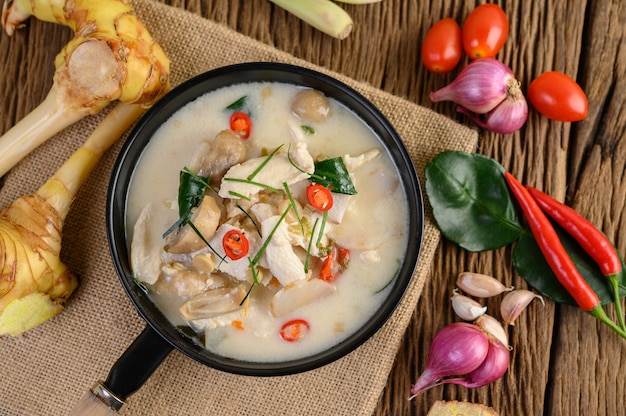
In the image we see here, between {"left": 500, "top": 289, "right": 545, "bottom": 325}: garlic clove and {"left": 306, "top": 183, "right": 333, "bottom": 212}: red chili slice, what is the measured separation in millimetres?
926

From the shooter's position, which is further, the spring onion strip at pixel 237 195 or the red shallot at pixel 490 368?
the red shallot at pixel 490 368

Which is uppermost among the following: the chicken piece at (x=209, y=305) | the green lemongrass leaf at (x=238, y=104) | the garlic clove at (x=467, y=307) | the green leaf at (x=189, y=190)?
the green lemongrass leaf at (x=238, y=104)

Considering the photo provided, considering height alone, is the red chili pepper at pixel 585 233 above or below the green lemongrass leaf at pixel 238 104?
below

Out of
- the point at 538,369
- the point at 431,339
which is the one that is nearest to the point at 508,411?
the point at 538,369

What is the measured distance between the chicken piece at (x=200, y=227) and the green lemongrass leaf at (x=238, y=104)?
36 cm

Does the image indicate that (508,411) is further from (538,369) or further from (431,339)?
(431,339)

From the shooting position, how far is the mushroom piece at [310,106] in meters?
2.28

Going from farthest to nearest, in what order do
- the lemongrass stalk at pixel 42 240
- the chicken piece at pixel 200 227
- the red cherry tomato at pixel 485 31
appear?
the red cherry tomato at pixel 485 31, the lemongrass stalk at pixel 42 240, the chicken piece at pixel 200 227

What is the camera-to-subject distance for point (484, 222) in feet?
8.48

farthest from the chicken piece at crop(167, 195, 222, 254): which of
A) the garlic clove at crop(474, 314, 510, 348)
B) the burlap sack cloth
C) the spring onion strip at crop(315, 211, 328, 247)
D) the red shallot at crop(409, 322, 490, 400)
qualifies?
the garlic clove at crop(474, 314, 510, 348)

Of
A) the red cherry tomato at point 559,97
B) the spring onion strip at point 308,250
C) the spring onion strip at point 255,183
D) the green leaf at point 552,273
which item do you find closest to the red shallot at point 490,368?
the green leaf at point 552,273

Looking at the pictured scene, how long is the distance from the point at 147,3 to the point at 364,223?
1264 millimetres

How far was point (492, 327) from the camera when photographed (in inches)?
101

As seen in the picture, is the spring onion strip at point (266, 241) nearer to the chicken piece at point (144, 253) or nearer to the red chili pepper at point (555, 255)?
the chicken piece at point (144, 253)
